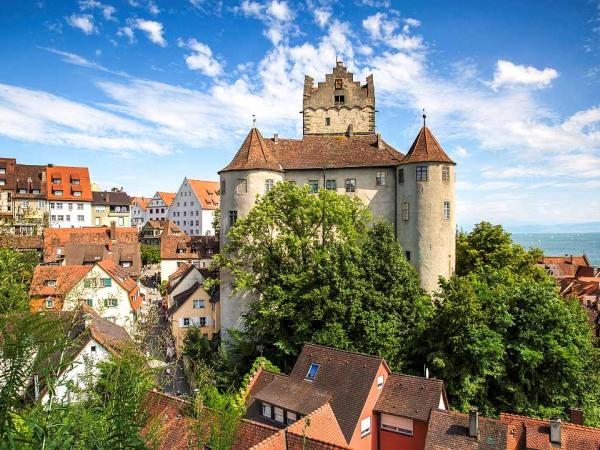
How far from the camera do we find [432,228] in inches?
1188

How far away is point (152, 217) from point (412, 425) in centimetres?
9670

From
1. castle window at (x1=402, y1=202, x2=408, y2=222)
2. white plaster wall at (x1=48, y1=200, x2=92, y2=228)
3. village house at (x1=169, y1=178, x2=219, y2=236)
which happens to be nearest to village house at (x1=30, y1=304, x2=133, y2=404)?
castle window at (x1=402, y1=202, x2=408, y2=222)

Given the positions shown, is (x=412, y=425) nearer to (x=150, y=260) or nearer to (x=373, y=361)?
(x=373, y=361)

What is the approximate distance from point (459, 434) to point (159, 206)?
3862 inches

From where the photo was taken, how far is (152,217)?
10662cm

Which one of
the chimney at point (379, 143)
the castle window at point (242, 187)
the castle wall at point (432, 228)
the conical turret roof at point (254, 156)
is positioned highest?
the chimney at point (379, 143)

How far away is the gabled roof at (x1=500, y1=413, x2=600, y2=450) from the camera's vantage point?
16.6 m

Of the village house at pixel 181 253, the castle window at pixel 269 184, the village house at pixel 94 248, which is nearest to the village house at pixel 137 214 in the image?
the village house at pixel 94 248

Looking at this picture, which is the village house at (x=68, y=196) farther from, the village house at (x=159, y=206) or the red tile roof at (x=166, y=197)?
the red tile roof at (x=166, y=197)

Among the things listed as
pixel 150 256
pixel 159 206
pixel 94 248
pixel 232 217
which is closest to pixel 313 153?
pixel 232 217

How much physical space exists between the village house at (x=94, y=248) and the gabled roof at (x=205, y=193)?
87.5ft

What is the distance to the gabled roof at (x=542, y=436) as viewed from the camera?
54.6ft

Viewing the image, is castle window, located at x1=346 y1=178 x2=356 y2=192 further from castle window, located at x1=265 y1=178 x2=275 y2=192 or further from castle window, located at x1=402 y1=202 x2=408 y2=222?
castle window, located at x1=265 y1=178 x2=275 y2=192

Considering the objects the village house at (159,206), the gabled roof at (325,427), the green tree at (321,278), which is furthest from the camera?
the village house at (159,206)
